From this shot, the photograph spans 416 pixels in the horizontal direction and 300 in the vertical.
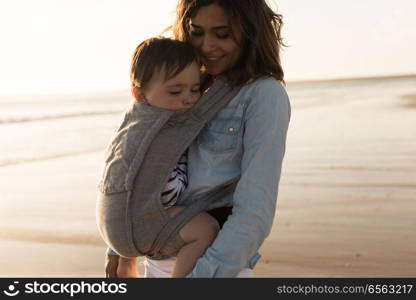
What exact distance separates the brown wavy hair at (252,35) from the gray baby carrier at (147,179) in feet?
0.33

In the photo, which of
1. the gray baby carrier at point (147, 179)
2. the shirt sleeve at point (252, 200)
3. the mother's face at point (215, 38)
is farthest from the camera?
the mother's face at point (215, 38)

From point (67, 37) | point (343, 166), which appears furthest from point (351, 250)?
point (67, 37)

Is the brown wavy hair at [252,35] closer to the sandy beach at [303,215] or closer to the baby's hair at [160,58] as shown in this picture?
the baby's hair at [160,58]

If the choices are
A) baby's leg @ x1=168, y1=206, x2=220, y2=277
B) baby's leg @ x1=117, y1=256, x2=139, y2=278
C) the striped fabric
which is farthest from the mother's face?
baby's leg @ x1=117, y1=256, x2=139, y2=278

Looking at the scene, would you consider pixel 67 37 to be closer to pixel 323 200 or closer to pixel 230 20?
pixel 323 200

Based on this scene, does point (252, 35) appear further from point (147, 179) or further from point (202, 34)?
point (147, 179)

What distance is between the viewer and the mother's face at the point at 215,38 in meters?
2.83

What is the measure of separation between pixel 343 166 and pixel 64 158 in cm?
401

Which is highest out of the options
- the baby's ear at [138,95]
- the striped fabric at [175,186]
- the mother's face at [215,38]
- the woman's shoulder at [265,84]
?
the mother's face at [215,38]

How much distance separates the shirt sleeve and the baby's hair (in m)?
0.35

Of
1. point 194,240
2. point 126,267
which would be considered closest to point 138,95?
point 194,240

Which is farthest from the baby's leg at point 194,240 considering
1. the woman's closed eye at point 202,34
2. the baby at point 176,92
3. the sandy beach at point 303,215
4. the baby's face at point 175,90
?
the sandy beach at point 303,215

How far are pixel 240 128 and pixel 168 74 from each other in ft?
1.12

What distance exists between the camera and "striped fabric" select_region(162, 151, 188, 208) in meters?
2.79
